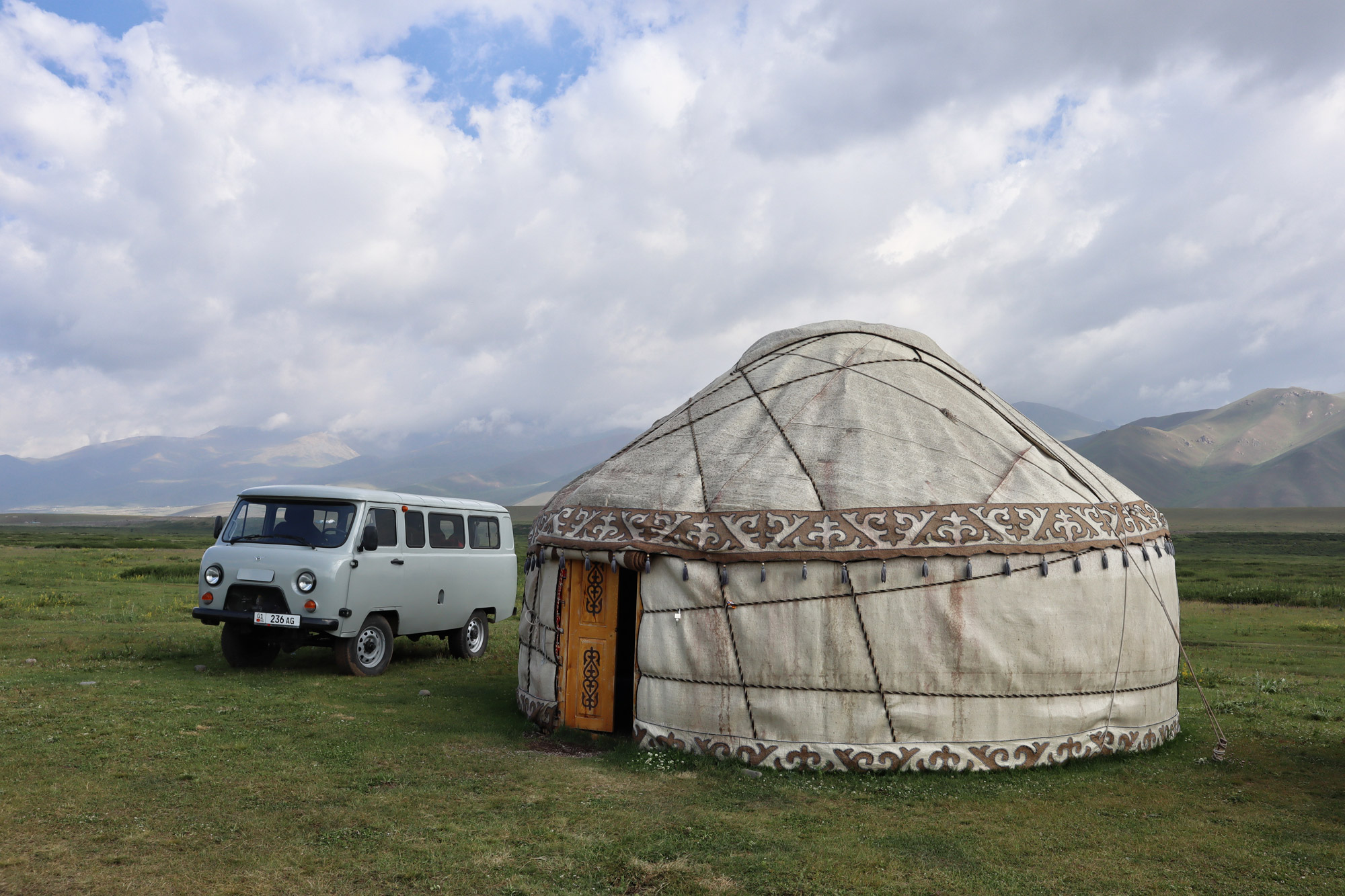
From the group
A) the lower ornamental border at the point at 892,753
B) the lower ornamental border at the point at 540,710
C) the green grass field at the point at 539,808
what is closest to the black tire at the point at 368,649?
the green grass field at the point at 539,808

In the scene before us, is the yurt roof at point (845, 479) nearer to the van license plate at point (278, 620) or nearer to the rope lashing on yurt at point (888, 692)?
the rope lashing on yurt at point (888, 692)

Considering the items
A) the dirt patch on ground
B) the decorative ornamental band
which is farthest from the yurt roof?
the dirt patch on ground

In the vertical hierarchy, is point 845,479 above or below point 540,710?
above

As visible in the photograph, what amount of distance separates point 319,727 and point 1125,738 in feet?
21.2

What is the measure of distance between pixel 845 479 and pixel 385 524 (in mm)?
5808

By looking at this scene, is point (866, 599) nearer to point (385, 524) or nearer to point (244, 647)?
point (385, 524)

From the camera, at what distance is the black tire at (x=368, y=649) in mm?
9430

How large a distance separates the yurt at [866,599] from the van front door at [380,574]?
2.95 m

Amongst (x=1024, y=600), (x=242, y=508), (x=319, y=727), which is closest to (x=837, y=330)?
(x=1024, y=600)

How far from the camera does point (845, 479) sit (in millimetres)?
6383

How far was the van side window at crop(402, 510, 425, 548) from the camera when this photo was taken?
10164 mm

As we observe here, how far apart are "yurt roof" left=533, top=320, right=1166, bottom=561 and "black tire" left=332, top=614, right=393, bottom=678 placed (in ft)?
11.0

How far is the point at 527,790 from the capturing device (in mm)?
5516

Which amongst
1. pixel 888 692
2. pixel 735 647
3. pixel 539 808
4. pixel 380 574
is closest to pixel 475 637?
pixel 380 574
